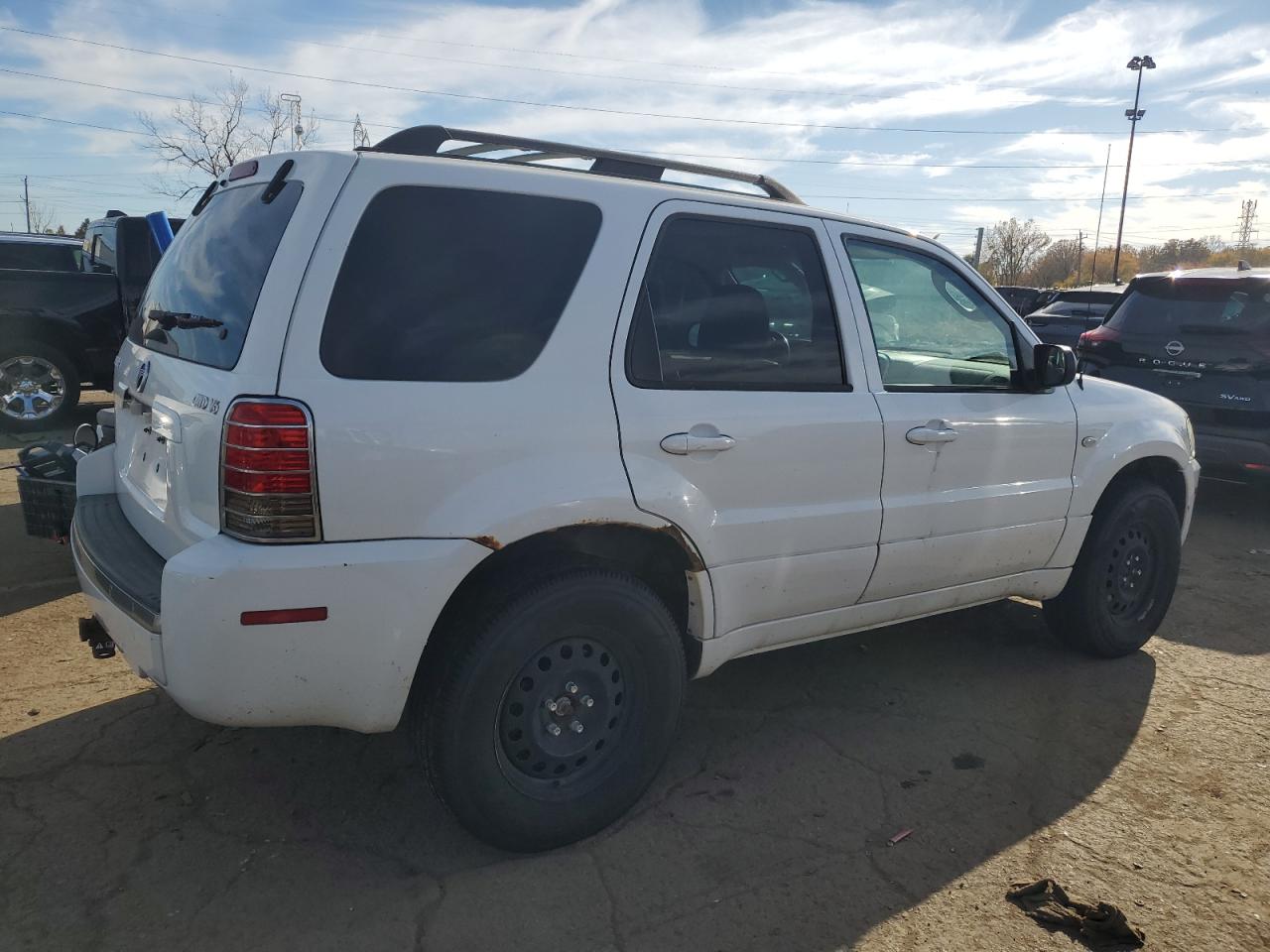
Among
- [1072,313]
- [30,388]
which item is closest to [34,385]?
[30,388]

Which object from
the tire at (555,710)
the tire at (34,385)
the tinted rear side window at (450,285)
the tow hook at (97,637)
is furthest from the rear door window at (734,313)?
the tire at (34,385)

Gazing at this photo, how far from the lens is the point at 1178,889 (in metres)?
2.86

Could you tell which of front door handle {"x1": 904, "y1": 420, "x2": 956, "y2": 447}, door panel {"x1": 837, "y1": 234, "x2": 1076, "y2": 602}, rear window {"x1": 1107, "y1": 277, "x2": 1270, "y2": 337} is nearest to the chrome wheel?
door panel {"x1": 837, "y1": 234, "x2": 1076, "y2": 602}

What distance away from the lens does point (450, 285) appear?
264 cm

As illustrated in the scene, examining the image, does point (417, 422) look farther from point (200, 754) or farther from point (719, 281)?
point (200, 754)

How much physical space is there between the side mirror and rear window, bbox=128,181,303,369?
282cm

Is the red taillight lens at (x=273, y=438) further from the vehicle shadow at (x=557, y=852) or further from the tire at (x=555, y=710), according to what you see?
the vehicle shadow at (x=557, y=852)

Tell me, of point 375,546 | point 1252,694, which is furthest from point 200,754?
point 1252,694

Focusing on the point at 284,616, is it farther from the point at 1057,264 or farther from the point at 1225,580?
the point at 1057,264

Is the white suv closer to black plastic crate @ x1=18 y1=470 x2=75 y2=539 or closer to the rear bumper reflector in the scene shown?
the rear bumper reflector

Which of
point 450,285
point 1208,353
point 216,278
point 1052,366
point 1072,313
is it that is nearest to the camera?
point 450,285

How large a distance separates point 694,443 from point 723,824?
47.9 inches

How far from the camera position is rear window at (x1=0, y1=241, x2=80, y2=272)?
1055 cm

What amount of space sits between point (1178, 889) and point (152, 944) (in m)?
2.82
